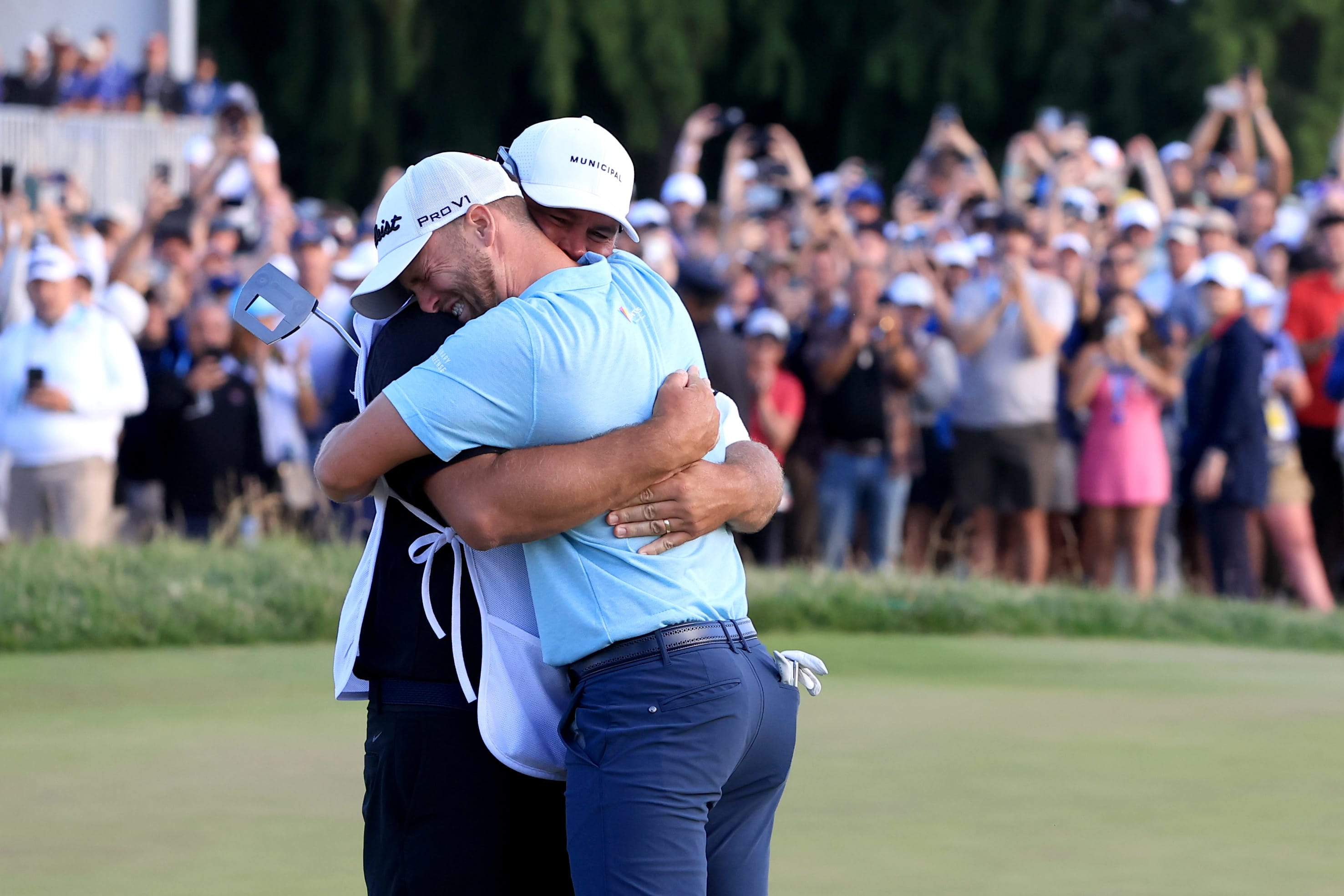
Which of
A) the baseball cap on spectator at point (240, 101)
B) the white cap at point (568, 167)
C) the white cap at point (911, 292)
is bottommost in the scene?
the white cap at point (568, 167)

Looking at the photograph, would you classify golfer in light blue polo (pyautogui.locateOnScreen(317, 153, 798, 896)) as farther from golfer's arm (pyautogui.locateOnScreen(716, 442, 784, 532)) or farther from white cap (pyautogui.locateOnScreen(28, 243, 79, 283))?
white cap (pyautogui.locateOnScreen(28, 243, 79, 283))

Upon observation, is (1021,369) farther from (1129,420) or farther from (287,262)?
(287,262)

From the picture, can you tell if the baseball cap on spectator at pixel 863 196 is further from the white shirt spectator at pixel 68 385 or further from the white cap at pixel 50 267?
the white cap at pixel 50 267

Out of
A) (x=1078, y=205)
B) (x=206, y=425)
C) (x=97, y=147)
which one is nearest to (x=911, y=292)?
(x=1078, y=205)

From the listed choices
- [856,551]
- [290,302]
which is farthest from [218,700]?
[856,551]

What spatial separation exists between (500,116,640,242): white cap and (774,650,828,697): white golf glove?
2.53ft

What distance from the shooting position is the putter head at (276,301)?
342cm

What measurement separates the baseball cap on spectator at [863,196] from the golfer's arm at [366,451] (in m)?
11.7

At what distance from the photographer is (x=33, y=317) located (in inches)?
440

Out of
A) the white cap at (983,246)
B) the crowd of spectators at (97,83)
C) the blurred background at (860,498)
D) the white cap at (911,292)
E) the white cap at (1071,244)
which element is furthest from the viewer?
the crowd of spectators at (97,83)

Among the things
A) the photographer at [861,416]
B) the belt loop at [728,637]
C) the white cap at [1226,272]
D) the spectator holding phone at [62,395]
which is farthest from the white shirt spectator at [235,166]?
the belt loop at [728,637]

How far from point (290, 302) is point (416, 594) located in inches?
23.3

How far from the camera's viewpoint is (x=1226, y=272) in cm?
1093

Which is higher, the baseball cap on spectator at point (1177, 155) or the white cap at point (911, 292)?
the baseball cap on spectator at point (1177, 155)
